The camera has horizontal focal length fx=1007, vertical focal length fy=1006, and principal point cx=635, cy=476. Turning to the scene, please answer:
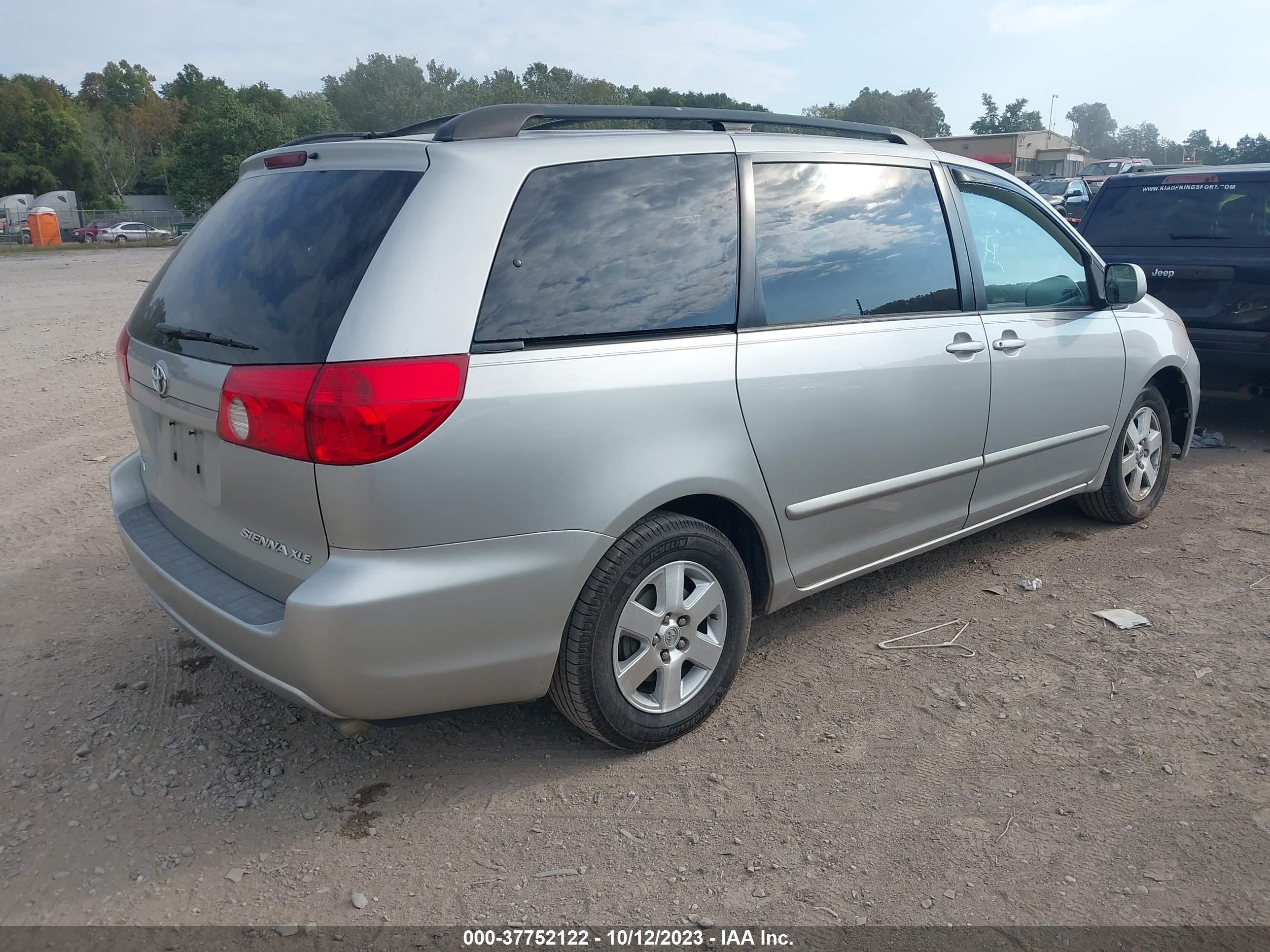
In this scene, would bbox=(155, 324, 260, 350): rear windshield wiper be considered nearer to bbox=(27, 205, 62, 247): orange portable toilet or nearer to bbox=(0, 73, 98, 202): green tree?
bbox=(27, 205, 62, 247): orange portable toilet

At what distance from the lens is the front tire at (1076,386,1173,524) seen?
16.7 feet

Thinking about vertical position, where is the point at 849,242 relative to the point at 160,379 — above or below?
above

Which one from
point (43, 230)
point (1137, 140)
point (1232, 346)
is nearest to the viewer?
point (1232, 346)

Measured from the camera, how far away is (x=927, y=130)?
109 m

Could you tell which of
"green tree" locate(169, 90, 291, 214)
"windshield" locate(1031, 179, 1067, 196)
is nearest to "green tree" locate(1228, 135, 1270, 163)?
"windshield" locate(1031, 179, 1067, 196)

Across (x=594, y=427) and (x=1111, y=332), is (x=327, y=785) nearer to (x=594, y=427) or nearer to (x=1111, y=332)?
(x=594, y=427)

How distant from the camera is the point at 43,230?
142ft

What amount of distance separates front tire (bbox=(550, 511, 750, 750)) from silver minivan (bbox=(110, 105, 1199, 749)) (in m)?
0.01

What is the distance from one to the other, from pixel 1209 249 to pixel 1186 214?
332 mm

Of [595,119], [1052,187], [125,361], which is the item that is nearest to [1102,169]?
[1052,187]

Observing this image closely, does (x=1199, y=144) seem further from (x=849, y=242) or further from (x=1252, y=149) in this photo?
(x=849, y=242)

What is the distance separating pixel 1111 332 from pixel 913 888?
3.21 m

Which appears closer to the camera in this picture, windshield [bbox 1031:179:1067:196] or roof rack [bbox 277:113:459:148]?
roof rack [bbox 277:113:459:148]

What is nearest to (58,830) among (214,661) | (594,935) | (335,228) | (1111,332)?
(214,661)
